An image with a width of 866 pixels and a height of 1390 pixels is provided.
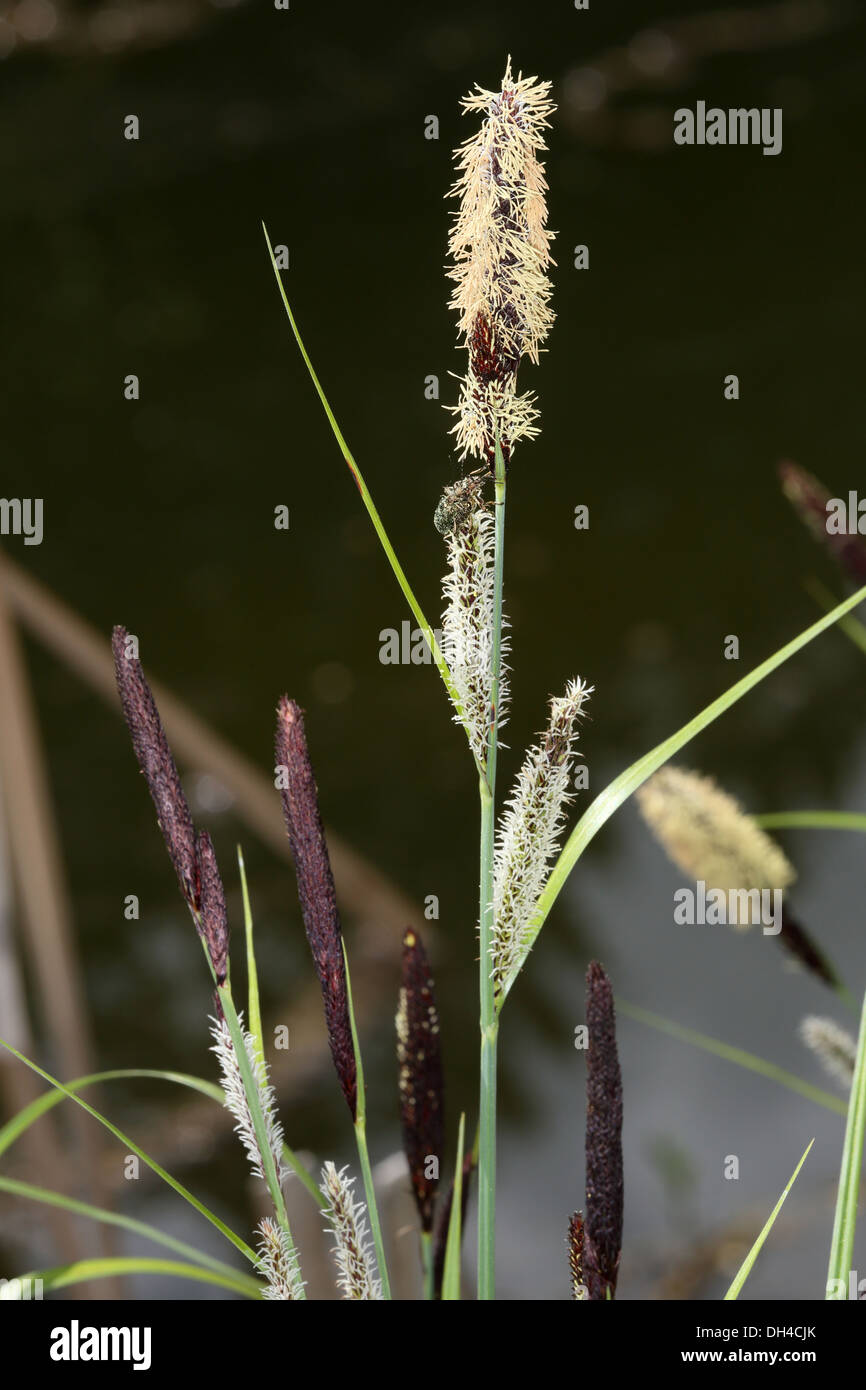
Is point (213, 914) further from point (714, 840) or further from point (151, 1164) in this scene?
point (714, 840)

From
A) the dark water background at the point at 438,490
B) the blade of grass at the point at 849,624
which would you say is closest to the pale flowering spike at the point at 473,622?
the blade of grass at the point at 849,624

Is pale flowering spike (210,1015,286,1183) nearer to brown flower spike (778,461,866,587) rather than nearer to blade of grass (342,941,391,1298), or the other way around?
blade of grass (342,941,391,1298)

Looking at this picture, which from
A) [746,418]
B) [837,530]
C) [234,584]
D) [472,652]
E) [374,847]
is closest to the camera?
[472,652]

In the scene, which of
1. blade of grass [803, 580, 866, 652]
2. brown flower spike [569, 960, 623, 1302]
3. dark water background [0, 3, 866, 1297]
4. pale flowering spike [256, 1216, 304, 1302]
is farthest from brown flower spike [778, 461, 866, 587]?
dark water background [0, 3, 866, 1297]

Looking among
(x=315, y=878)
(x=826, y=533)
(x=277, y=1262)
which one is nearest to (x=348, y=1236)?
(x=277, y=1262)

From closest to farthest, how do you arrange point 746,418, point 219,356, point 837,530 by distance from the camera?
point 837,530 → point 746,418 → point 219,356

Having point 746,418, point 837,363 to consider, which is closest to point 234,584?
point 746,418
